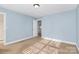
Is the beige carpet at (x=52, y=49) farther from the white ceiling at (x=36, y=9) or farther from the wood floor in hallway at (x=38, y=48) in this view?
the white ceiling at (x=36, y=9)

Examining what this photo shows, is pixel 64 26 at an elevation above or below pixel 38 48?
above

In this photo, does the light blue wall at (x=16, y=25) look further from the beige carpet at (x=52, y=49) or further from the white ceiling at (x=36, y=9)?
the beige carpet at (x=52, y=49)

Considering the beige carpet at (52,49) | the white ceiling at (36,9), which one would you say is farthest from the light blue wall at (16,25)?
Result: the beige carpet at (52,49)

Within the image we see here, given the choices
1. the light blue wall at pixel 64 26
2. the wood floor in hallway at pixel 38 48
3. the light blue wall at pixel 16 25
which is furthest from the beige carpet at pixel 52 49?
the light blue wall at pixel 16 25

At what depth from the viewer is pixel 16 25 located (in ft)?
5.57

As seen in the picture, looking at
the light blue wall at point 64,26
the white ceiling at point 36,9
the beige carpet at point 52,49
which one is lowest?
the beige carpet at point 52,49

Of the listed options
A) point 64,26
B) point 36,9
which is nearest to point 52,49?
point 64,26

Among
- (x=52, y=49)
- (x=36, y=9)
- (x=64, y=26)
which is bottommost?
(x=52, y=49)

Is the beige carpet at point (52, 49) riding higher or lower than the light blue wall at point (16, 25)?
lower

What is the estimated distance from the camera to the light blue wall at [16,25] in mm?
1583

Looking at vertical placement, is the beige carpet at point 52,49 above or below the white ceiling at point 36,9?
below

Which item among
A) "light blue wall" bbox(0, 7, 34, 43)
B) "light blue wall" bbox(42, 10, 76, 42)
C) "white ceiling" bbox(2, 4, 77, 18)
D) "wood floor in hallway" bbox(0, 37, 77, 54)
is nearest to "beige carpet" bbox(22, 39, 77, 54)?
"wood floor in hallway" bbox(0, 37, 77, 54)

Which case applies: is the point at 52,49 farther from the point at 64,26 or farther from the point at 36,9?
the point at 36,9

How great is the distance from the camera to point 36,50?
170 cm
